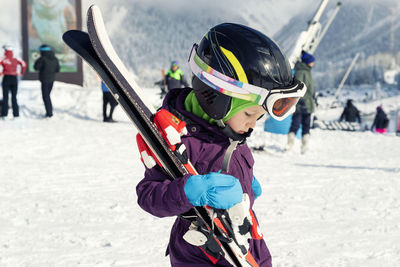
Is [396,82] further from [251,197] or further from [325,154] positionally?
[251,197]

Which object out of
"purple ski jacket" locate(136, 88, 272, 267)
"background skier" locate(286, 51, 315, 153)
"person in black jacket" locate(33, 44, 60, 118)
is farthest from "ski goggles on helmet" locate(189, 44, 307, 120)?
"person in black jacket" locate(33, 44, 60, 118)

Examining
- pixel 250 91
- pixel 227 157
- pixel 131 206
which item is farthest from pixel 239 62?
pixel 131 206

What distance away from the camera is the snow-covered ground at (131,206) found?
3.03m

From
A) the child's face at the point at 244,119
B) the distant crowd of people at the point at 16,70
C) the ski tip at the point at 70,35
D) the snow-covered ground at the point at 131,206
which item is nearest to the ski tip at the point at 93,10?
the ski tip at the point at 70,35

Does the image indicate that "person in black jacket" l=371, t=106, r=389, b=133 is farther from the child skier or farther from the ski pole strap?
the ski pole strap

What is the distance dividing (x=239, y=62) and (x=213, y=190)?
46 centimetres

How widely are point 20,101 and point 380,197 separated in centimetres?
1048

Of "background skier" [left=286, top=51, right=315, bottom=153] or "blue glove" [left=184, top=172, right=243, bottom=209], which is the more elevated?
"blue glove" [left=184, top=172, right=243, bottom=209]

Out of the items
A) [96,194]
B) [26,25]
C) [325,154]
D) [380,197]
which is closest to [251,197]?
[96,194]

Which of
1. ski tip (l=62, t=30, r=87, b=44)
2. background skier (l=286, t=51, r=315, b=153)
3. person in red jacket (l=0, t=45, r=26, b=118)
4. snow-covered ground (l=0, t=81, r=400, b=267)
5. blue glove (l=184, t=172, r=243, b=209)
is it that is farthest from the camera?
person in red jacket (l=0, t=45, r=26, b=118)

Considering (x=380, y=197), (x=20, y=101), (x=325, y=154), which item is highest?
(x=380, y=197)

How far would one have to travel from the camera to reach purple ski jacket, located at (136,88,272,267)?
1.33 m

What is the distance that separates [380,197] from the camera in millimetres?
4574

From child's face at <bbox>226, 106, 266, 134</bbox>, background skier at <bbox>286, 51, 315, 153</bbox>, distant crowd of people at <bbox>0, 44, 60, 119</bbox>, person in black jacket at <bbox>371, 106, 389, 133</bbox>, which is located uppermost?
child's face at <bbox>226, 106, 266, 134</bbox>
